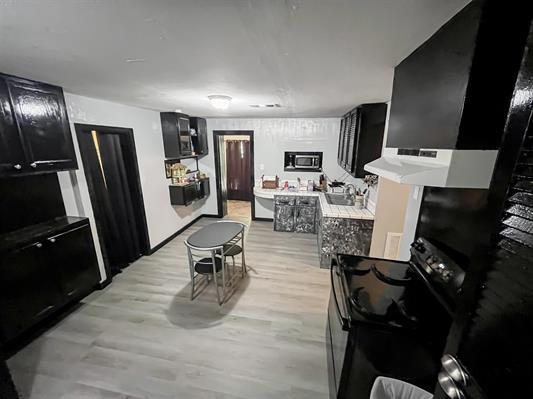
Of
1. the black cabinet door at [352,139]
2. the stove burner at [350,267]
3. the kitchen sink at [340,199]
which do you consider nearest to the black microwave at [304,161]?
the kitchen sink at [340,199]

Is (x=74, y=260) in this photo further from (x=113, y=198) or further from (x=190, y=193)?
(x=190, y=193)

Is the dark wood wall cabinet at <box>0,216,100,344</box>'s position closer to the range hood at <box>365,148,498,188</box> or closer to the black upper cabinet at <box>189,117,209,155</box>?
the black upper cabinet at <box>189,117,209,155</box>

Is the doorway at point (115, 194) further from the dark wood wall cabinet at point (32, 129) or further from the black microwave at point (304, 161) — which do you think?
the black microwave at point (304, 161)

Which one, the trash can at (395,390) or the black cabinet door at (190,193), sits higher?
the black cabinet door at (190,193)

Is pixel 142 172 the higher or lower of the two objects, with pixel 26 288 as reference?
higher

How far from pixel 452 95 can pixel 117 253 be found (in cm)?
392

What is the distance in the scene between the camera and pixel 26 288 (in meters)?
1.84

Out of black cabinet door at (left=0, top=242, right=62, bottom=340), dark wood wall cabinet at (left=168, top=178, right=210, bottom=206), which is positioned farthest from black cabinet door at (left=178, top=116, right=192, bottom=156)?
black cabinet door at (left=0, top=242, right=62, bottom=340)

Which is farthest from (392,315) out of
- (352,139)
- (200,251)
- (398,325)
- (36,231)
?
(36,231)

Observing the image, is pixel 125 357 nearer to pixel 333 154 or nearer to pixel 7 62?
pixel 7 62

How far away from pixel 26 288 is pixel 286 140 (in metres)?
4.12

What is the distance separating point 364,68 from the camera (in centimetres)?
144

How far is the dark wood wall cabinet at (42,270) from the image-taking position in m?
1.73

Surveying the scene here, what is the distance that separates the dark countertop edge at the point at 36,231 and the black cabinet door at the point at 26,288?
2.3 inches
